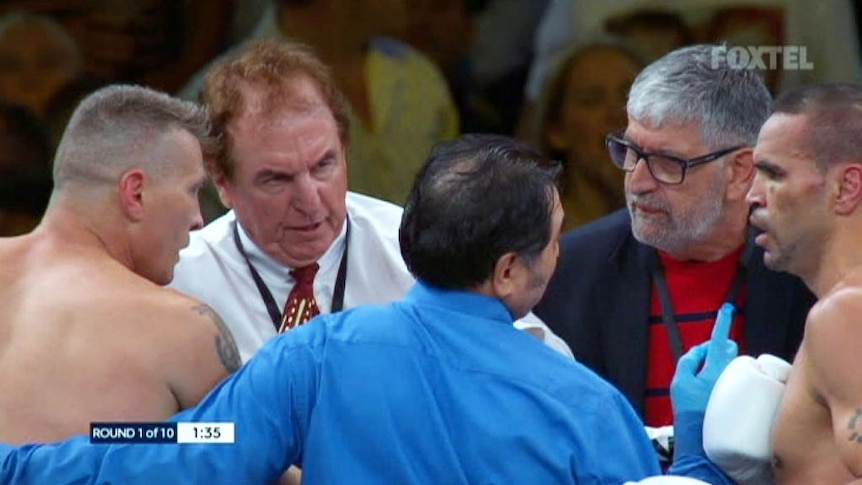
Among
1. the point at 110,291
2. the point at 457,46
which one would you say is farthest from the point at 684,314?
the point at 457,46

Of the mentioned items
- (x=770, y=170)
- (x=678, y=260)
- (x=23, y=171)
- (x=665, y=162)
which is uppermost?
(x=770, y=170)

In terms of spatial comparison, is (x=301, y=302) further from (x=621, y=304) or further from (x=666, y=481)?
(x=666, y=481)

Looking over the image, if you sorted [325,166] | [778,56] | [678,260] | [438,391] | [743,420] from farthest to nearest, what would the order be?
[778,56]
[678,260]
[325,166]
[743,420]
[438,391]

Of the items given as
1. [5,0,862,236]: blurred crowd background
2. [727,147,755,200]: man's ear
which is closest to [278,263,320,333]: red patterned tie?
[727,147,755,200]: man's ear

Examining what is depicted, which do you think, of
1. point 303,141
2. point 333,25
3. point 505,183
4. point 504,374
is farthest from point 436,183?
point 333,25

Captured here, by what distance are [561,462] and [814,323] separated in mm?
523

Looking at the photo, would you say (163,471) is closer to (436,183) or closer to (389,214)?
(436,183)

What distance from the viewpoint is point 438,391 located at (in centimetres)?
317

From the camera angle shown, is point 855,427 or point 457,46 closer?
point 855,427

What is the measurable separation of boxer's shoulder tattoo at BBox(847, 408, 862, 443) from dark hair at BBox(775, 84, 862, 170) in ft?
1.72

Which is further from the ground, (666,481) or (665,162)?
(665,162)

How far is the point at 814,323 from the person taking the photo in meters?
3.38

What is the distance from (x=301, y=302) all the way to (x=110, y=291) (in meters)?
0.73

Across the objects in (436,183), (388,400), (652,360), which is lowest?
(652,360)
